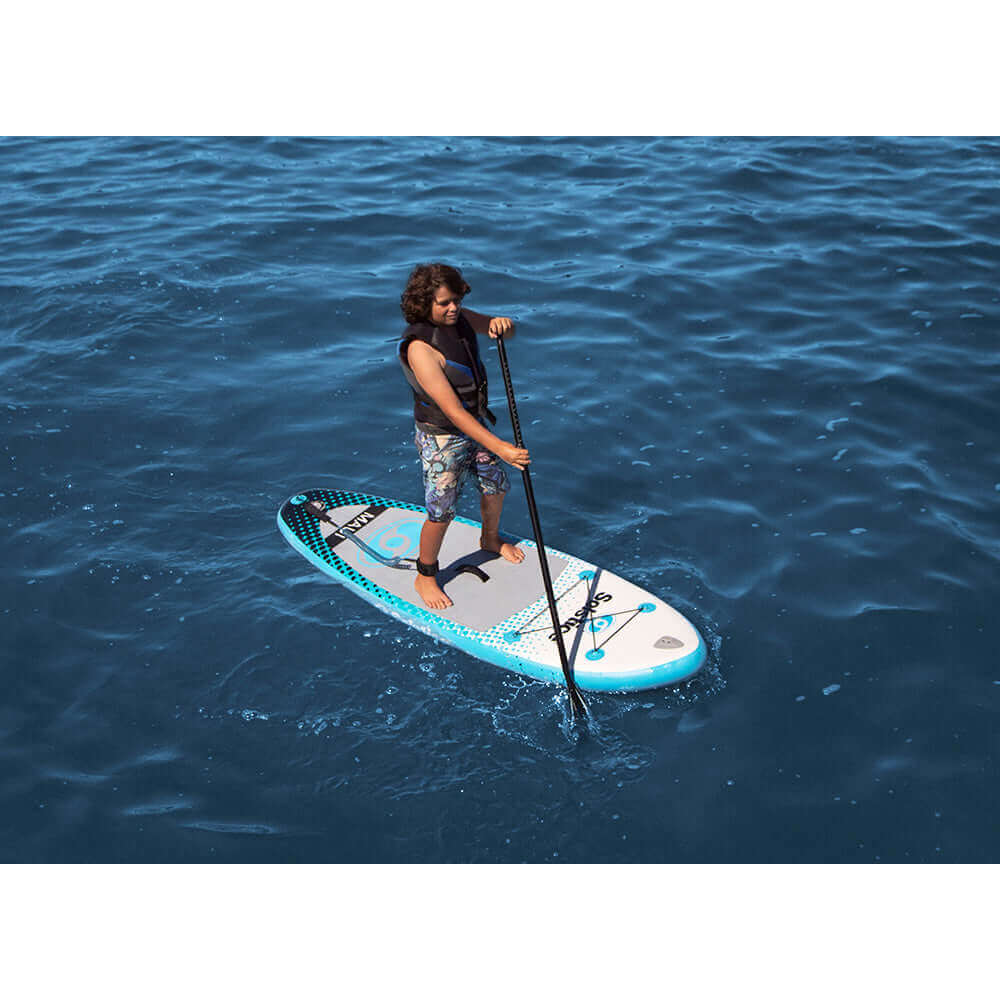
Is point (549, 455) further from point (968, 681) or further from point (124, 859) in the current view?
point (124, 859)

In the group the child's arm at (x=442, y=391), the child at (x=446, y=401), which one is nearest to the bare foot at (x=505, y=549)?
the child at (x=446, y=401)

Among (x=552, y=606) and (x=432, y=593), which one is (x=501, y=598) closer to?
(x=432, y=593)

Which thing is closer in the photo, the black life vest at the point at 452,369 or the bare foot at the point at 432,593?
the black life vest at the point at 452,369

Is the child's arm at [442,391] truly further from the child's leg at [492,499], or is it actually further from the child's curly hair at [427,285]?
the child's leg at [492,499]

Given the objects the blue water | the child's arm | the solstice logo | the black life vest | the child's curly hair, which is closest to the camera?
the blue water

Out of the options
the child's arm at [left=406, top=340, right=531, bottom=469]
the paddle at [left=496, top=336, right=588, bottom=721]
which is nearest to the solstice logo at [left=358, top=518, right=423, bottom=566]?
the paddle at [left=496, top=336, right=588, bottom=721]

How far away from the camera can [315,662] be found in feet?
20.7

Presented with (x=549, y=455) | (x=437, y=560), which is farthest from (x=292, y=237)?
(x=437, y=560)

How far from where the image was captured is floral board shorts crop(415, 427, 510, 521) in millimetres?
6172

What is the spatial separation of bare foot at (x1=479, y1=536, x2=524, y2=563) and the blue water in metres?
0.44

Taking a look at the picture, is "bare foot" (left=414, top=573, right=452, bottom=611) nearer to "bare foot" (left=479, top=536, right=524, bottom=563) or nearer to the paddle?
"bare foot" (left=479, top=536, right=524, bottom=563)

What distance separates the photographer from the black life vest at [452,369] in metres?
5.81

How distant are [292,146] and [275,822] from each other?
1209 centimetres

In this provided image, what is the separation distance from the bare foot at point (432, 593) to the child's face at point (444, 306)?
6.12 feet
